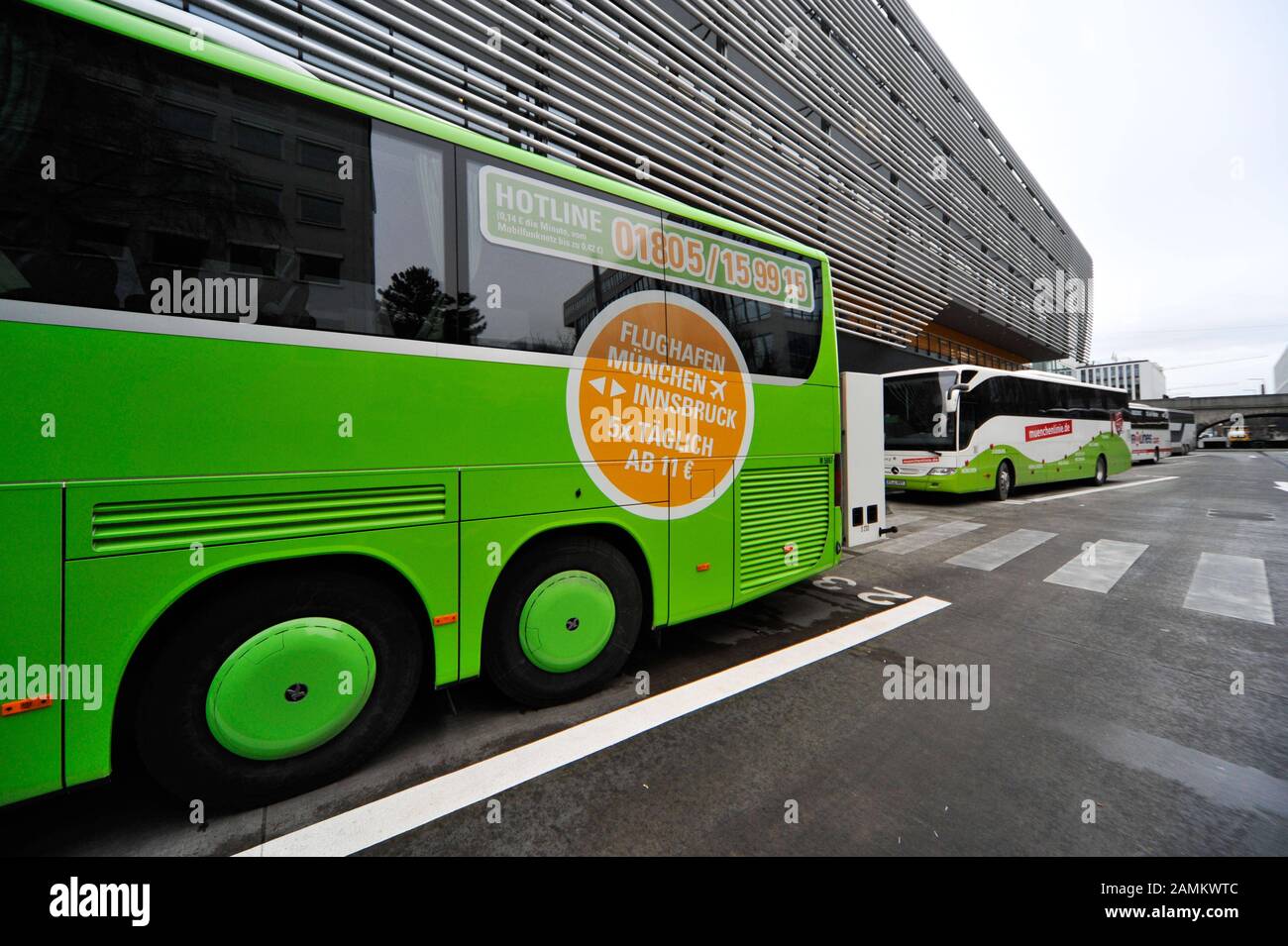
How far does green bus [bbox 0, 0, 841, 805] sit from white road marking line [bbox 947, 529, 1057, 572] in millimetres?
5117

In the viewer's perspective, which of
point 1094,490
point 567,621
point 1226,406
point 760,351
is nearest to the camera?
point 567,621

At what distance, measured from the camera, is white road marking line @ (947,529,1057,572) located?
6449 millimetres

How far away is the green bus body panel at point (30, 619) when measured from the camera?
1695 millimetres

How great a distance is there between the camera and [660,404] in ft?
11.1

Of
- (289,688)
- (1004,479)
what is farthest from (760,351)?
(1004,479)

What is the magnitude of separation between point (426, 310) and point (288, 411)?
801 mm

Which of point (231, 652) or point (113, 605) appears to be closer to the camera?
point (113, 605)

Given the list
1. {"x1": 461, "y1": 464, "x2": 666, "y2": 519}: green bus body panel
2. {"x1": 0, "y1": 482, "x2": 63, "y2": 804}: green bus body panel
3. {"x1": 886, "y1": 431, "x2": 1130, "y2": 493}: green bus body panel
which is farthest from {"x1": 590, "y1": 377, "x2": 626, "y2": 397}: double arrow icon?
{"x1": 886, "y1": 431, "x2": 1130, "y2": 493}: green bus body panel

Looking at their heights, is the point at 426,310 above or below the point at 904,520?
above

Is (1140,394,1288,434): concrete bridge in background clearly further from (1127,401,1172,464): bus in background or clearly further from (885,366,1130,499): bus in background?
(885,366,1130,499): bus in background

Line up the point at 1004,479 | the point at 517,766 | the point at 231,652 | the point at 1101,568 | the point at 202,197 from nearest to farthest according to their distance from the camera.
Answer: the point at 202,197, the point at 231,652, the point at 517,766, the point at 1101,568, the point at 1004,479

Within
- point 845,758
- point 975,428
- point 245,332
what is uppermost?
point 975,428

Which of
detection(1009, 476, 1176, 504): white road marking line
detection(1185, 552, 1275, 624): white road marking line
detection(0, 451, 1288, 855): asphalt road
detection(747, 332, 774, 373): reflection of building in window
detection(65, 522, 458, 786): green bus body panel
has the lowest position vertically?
detection(0, 451, 1288, 855): asphalt road

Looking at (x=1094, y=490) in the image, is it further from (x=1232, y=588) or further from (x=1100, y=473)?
(x=1232, y=588)
